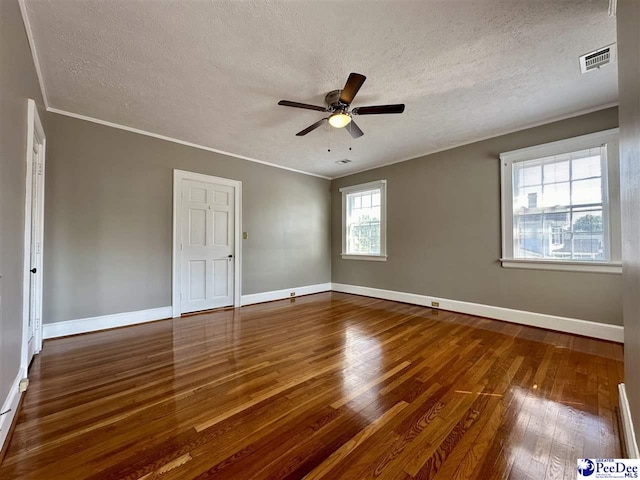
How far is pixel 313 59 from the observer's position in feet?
7.63

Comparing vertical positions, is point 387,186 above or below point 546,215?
above

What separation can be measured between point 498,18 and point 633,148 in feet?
4.64

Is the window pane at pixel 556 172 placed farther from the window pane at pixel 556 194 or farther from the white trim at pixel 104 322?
the white trim at pixel 104 322

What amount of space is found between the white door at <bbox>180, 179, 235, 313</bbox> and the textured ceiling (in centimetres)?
114

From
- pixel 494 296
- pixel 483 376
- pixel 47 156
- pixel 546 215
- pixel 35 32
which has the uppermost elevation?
pixel 35 32

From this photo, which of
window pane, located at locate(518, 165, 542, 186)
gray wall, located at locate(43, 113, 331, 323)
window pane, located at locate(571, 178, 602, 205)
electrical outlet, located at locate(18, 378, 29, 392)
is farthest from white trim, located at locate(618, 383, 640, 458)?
gray wall, located at locate(43, 113, 331, 323)

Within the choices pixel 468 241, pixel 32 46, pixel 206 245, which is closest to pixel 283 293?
pixel 206 245

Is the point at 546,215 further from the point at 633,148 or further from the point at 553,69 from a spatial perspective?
the point at 633,148

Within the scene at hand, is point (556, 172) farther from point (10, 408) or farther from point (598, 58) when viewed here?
point (10, 408)

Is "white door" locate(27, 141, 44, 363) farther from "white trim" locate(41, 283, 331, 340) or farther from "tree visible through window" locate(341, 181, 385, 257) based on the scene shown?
"tree visible through window" locate(341, 181, 385, 257)

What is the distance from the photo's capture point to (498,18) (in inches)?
76.5

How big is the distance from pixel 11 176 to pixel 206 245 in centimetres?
284

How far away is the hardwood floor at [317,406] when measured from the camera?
1.38 metres

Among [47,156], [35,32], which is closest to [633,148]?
[35,32]
